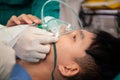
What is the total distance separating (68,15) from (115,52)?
139 cm

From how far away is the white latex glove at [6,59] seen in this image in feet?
4.71

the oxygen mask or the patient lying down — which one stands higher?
the oxygen mask

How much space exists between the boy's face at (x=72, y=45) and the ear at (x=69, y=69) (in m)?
0.03

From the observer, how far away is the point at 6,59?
1442 millimetres

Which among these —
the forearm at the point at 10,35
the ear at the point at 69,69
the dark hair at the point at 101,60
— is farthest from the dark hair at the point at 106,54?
the forearm at the point at 10,35

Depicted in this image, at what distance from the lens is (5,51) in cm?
145

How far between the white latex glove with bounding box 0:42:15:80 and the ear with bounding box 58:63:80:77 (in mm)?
282

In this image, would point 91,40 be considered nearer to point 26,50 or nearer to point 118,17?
point 26,50

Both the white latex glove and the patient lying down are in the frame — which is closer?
the white latex glove

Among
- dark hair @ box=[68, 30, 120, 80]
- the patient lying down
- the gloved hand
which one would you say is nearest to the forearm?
the gloved hand

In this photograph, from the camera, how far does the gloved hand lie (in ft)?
4.85

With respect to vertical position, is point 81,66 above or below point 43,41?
below

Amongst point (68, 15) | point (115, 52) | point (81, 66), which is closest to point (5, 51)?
point (81, 66)

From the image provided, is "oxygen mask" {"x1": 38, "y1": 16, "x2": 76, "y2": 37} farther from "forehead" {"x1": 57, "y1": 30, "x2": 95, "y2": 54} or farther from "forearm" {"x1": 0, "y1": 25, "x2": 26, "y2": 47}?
"forearm" {"x1": 0, "y1": 25, "x2": 26, "y2": 47}
